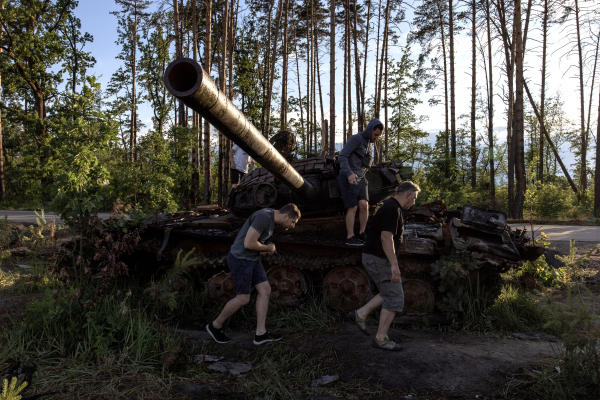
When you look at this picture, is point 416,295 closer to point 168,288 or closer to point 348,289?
point 348,289

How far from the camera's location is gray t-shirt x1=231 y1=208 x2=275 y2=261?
4512 millimetres

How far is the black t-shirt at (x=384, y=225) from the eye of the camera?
14.1 ft

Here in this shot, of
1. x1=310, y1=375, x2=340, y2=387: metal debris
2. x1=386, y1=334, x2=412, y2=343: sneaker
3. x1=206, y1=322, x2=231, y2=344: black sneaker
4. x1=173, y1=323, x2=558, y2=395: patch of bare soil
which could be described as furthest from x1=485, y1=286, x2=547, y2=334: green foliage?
x1=206, y1=322, x2=231, y2=344: black sneaker

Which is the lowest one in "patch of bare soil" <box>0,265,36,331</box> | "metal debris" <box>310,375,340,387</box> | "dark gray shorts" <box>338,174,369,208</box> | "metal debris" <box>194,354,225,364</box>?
"metal debris" <box>310,375,340,387</box>

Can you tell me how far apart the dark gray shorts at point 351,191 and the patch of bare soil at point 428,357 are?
5.43 ft

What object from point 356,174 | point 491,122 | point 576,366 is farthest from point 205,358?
point 491,122

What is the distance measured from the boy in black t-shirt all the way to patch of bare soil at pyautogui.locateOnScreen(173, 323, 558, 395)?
27 centimetres

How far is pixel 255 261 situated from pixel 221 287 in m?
2.07

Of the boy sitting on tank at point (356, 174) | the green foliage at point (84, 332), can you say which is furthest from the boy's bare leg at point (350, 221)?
the green foliage at point (84, 332)

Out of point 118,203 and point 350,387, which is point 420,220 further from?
point 118,203

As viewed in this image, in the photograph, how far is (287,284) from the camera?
6375mm

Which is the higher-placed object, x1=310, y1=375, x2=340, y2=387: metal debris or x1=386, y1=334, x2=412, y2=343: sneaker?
x1=386, y1=334, x2=412, y2=343: sneaker

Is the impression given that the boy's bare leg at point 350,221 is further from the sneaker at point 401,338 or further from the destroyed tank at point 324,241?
the sneaker at point 401,338

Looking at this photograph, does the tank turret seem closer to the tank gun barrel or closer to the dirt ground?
the tank gun barrel
